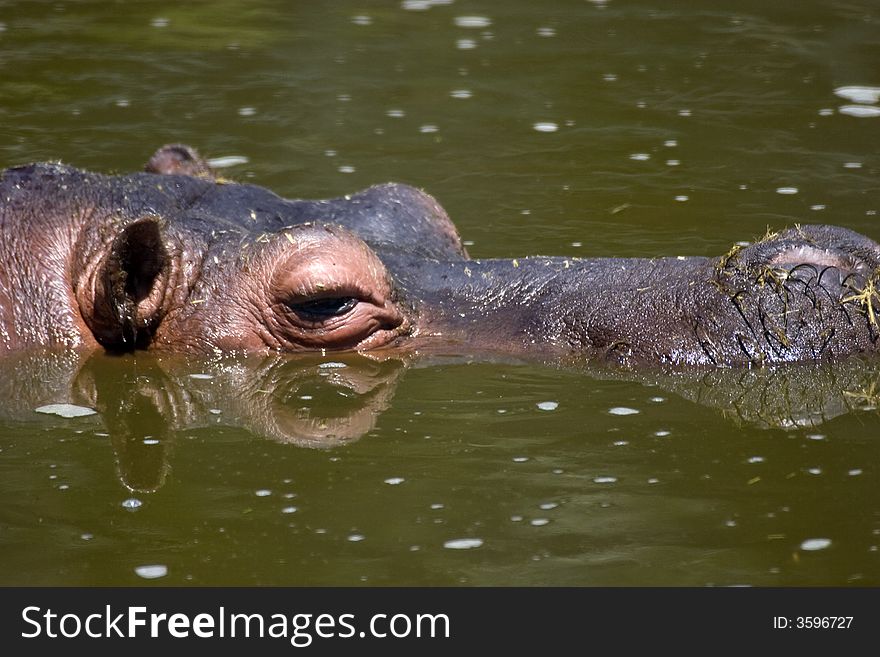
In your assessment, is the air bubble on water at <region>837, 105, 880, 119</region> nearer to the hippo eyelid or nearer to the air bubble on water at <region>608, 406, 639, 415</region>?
the air bubble on water at <region>608, 406, 639, 415</region>

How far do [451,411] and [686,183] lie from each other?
449 centimetres

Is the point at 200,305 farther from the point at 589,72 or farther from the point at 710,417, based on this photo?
the point at 589,72

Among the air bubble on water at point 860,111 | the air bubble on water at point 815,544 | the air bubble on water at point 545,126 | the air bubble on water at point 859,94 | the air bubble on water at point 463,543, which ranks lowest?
the air bubble on water at point 815,544

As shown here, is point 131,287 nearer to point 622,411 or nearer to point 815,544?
point 622,411

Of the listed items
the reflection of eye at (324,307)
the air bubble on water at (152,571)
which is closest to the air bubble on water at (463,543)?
the air bubble on water at (152,571)

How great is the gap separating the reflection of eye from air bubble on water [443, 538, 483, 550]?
1.71 metres

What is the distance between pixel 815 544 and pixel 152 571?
2.12 m

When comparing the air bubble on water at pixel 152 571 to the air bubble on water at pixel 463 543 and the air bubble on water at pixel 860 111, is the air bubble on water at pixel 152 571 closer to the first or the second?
the air bubble on water at pixel 463 543

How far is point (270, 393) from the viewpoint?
6.36m

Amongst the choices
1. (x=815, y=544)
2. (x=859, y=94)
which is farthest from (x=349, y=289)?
(x=859, y=94)

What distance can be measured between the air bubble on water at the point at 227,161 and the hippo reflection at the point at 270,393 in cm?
416

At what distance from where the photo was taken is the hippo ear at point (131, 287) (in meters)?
6.00
